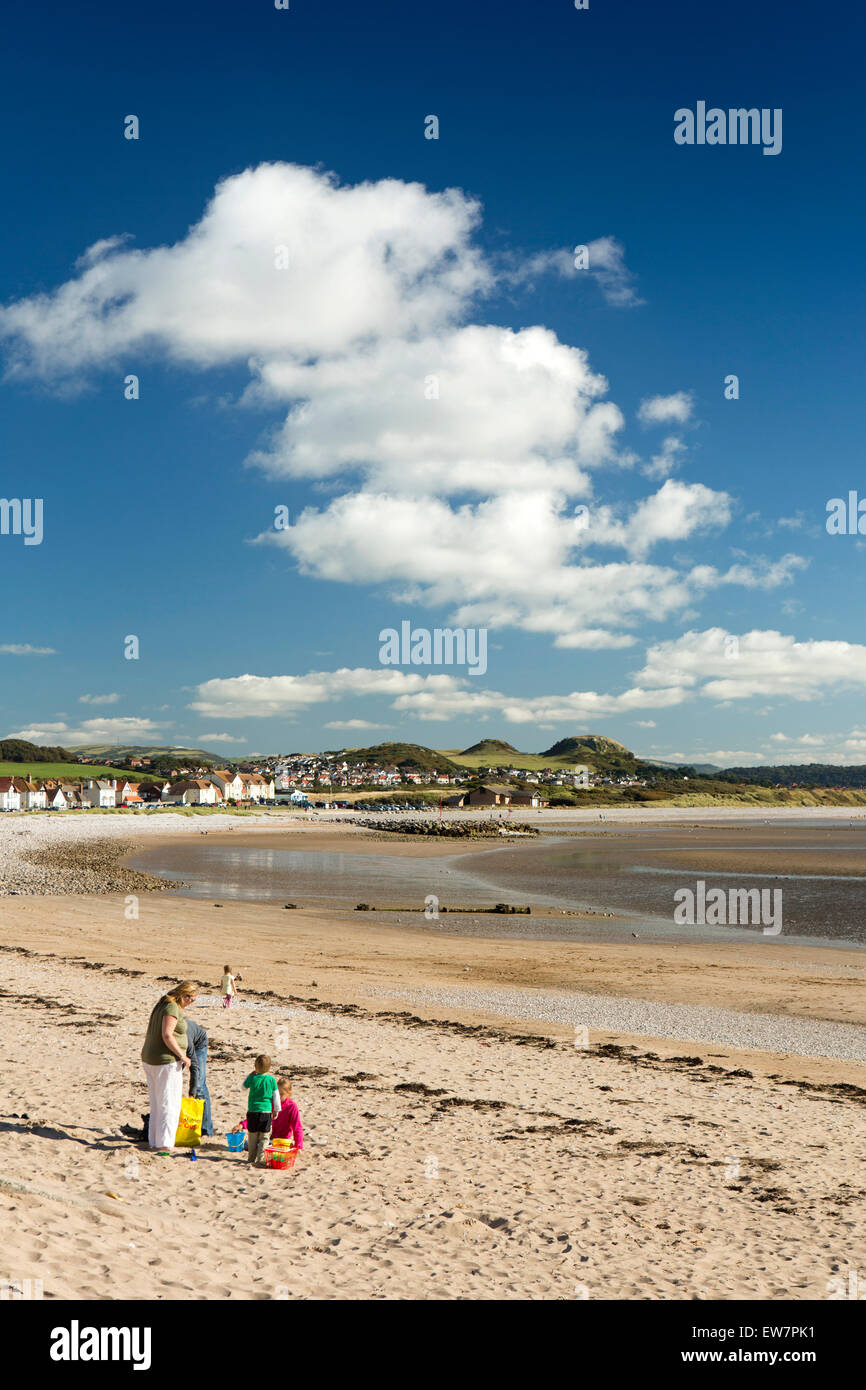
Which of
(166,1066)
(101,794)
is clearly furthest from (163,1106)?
(101,794)

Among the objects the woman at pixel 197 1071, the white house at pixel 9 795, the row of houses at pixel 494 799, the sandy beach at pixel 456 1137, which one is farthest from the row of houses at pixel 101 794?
the woman at pixel 197 1071

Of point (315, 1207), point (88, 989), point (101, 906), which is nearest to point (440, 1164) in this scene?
point (315, 1207)

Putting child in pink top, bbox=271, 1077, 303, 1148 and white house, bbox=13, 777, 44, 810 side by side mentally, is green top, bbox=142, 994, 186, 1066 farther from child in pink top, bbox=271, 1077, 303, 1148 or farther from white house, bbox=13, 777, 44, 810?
white house, bbox=13, 777, 44, 810

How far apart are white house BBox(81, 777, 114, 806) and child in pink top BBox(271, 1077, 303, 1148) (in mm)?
161737

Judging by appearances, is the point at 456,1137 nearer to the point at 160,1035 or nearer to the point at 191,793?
the point at 160,1035

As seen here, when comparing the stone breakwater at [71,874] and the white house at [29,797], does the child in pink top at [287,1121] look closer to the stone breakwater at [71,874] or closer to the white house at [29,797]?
the stone breakwater at [71,874]

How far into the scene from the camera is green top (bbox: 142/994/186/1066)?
32.1 ft

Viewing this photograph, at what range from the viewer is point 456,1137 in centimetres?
1111

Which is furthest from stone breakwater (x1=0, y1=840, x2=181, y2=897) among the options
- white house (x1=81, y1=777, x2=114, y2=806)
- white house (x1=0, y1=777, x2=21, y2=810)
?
white house (x1=81, y1=777, x2=114, y2=806)

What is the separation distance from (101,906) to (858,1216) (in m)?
31.9

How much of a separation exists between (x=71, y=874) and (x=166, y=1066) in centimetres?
4208

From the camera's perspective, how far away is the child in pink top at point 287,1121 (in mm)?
9867
